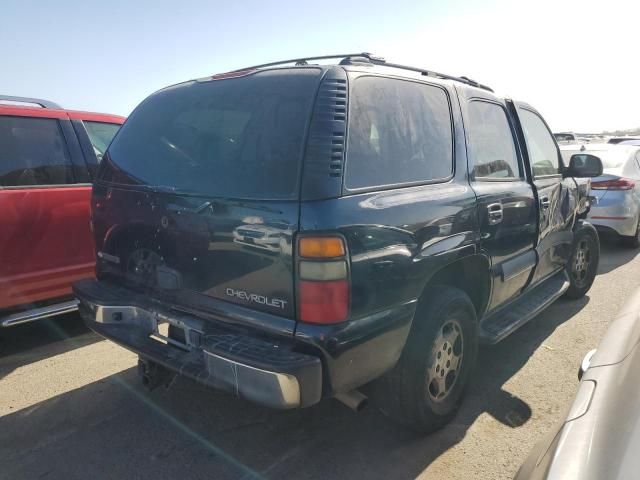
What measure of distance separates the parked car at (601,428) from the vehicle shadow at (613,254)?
5253mm

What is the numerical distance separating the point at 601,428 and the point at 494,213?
1.90 meters

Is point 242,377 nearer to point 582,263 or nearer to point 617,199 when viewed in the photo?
point 582,263

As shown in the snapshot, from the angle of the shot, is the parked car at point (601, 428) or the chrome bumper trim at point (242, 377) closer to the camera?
the parked car at point (601, 428)

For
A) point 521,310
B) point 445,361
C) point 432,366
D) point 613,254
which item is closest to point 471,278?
point 445,361

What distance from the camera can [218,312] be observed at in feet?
7.79

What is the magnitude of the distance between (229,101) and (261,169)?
553 mm

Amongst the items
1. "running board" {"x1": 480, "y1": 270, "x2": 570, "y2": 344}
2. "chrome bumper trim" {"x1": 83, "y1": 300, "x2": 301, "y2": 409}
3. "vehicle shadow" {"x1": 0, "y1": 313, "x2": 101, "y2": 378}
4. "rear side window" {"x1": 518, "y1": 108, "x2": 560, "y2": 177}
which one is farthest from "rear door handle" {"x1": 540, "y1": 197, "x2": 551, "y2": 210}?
"vehicle shadow" {"x1": 0, "y1": 313, "x2": 101, "y2": 378}

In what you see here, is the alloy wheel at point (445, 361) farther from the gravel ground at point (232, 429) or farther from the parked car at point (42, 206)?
the parked car at point (42, 206)

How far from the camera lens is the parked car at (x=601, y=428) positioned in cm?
118

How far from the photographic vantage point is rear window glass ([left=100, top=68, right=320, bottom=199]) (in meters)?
2.23

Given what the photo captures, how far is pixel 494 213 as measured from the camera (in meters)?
3.08

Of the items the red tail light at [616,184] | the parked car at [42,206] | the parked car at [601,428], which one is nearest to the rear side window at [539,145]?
the parked car at [601,428]

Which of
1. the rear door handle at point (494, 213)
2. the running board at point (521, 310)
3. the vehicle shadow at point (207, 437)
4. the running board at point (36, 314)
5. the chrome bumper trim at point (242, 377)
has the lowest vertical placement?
the vehicle shadow at point (207, 437)

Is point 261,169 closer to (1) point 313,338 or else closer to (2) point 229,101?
(2) point 229,101
